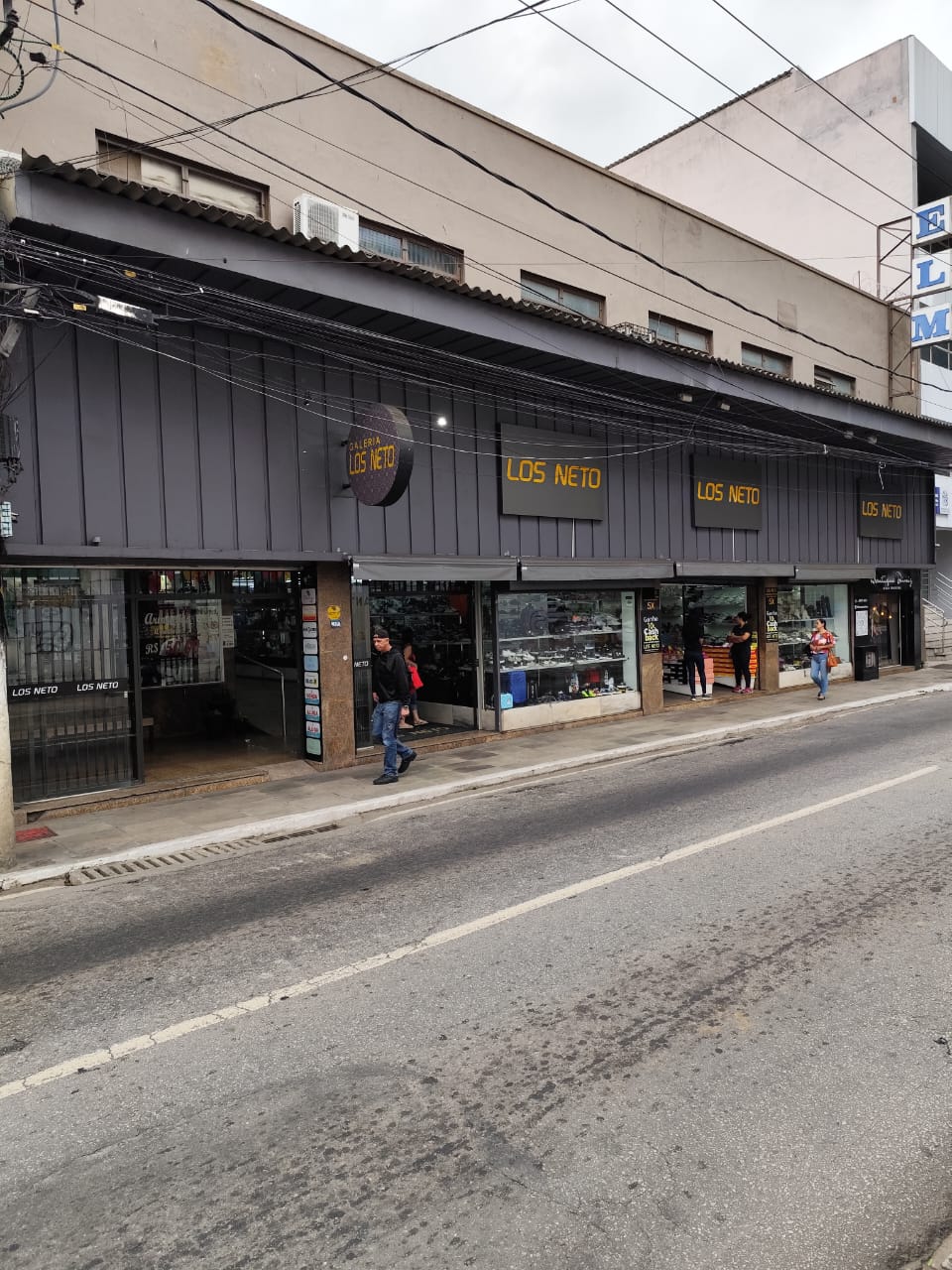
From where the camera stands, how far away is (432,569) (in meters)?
11.5

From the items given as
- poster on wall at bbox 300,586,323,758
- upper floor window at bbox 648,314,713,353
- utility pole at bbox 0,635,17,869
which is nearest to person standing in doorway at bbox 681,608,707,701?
upper floor window at bbox 648,314,713,353

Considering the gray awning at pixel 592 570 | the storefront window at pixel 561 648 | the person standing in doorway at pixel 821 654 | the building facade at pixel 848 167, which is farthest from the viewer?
the building facade at pixel 848 167

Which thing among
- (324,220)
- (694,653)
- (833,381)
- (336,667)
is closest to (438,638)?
(336,667)

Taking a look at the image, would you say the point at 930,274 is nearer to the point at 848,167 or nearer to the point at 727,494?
the point at 848,167

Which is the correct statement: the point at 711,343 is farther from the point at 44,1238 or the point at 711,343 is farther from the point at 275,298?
the point at 44,1238

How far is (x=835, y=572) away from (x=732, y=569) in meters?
4.09

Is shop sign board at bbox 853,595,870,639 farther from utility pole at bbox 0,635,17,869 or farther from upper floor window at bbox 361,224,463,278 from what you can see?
utility pole at bbox 0,635,17,869

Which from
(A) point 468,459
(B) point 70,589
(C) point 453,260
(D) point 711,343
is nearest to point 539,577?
(A) point 468,459

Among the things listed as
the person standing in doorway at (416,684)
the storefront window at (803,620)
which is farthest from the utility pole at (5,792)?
the storefront window at (803,620)

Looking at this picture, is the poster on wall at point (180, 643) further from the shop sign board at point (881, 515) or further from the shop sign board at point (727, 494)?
the shop sign board at point (881, 515)

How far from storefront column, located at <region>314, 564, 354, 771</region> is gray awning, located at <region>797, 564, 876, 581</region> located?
11.4 m

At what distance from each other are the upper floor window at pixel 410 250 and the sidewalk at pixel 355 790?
7.18m

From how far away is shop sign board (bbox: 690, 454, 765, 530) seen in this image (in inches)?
635

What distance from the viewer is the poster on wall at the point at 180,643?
11484 mm
